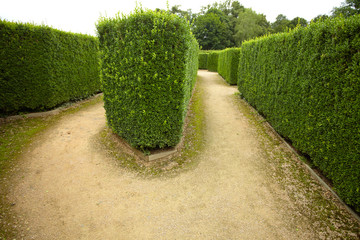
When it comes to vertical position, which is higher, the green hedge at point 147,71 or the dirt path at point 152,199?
the green hedge at point 147,71

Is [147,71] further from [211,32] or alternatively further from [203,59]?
[211,32]

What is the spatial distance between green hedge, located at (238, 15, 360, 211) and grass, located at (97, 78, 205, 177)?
3353 mm

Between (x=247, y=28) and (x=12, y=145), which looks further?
(x=247, y=28)

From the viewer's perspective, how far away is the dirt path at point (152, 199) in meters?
3.64

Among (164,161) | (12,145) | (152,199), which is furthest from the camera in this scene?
(12,145)

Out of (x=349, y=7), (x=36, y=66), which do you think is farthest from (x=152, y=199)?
(x=349, y=7)

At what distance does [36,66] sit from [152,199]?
860cm

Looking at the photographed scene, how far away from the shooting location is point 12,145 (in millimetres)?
6328

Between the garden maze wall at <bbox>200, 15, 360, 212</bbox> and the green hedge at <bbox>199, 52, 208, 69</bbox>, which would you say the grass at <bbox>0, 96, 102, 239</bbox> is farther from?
the green hedge at <bbox>199, 52, 208, 69</bbox>

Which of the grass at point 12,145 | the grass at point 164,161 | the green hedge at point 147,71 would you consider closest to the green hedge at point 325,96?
the grass at point 164,161

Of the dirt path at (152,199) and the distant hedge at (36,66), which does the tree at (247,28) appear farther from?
the dirt path at (152,199)

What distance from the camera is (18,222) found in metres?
3.70

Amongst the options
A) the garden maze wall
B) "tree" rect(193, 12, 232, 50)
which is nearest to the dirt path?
the garden maze wall

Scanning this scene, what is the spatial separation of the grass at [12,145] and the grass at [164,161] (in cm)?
260
